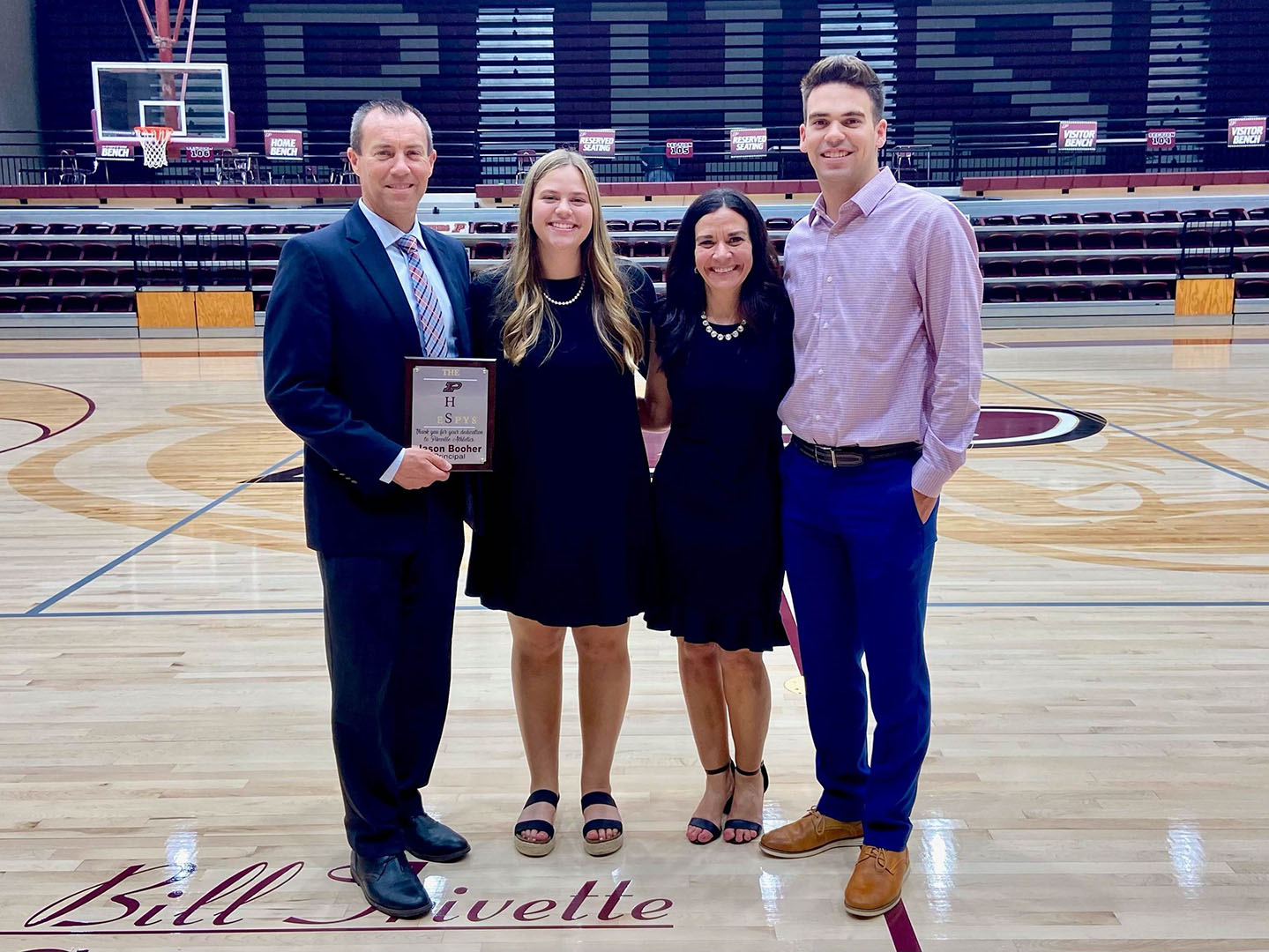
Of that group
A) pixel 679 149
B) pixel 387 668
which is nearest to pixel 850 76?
pixel 387 668

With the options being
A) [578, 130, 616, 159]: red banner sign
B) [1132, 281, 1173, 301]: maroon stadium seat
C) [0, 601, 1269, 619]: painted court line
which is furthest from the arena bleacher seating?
[0, 601, 1269, 619]: painted court line

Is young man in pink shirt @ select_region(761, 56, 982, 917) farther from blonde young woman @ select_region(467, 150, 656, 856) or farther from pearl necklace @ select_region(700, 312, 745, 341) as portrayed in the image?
blonde young woman @ select_region(467, 150, 656, 856)

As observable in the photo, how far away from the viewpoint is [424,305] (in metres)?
1.97

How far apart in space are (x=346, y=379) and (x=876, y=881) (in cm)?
124

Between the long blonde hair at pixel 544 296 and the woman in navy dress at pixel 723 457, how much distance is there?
0.10 metres

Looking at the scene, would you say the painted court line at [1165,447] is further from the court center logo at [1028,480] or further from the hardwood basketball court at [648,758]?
the hardwood basketball court at [648,758]

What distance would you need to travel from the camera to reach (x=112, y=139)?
1488cm

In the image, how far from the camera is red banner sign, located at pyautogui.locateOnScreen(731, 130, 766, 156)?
15.3 meters

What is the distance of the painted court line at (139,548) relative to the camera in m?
3.73

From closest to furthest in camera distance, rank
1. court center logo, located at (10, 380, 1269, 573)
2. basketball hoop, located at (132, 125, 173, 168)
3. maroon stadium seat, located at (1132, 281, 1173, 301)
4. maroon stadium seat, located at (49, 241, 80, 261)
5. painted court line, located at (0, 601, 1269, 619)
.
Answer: painted court line, located at (0, 601, 1269, 619), court center logo, located at (10, 380, 1269, 573), maroon stadium seat, located at (1132, 281, 1173, 301), maroon stadium seat, located at (49, 241, 80, 261), basketball hoop, located at (132, 125, 173, 168)

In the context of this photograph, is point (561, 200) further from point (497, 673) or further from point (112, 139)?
point (112, 139)

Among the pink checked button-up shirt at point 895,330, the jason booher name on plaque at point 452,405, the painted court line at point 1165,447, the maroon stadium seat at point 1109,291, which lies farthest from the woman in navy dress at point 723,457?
the maroon stadium seat at point 1109,291

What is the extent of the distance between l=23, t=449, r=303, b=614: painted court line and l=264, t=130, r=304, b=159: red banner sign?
10.8 meters

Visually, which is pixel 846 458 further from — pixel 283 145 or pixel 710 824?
pixel 283 145
